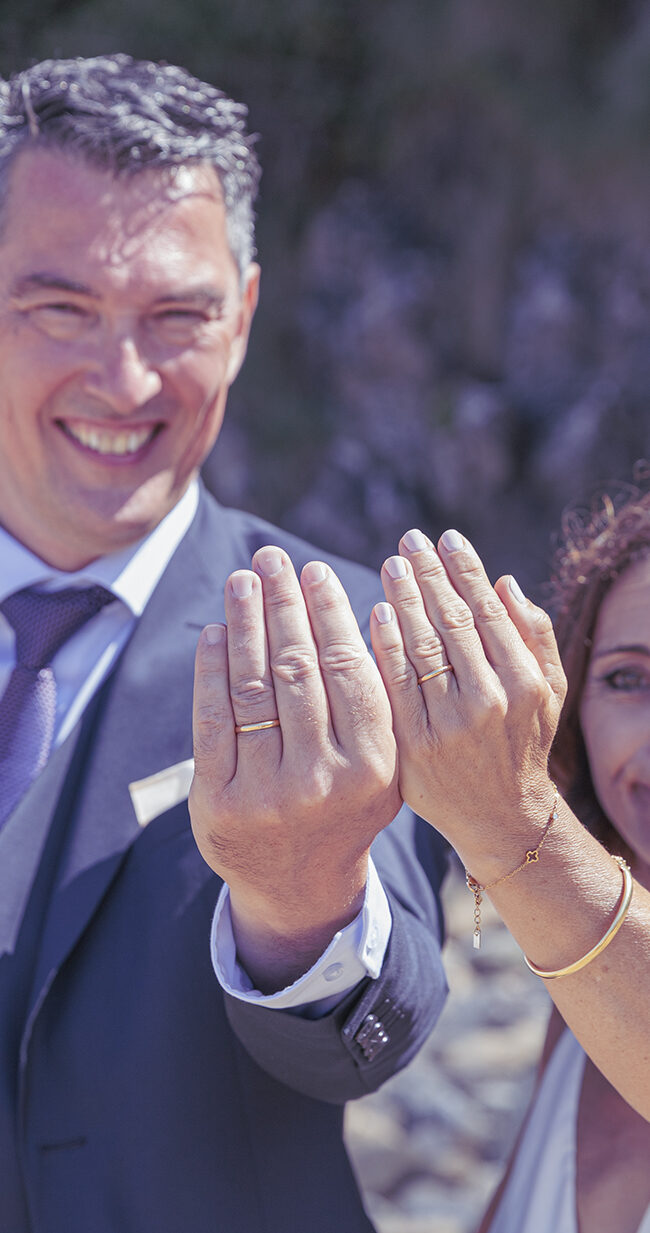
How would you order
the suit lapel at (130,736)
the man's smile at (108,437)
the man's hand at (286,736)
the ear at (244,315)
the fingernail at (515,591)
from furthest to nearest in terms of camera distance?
the ear at (244,315) < the man's smile at (108,437) < the suit lapel at (130,736) < the fingernail at (515,591) < the man's hand at (286,736)

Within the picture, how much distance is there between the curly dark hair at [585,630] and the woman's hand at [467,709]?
0.60m

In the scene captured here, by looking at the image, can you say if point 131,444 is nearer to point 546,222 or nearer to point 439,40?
point 546,222

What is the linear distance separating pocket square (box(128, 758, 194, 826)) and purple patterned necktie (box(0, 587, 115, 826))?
0.19 m

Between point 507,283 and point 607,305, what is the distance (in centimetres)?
95

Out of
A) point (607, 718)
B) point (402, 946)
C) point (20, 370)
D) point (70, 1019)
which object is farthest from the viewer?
point (20, 370)

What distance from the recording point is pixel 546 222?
27.4 feet

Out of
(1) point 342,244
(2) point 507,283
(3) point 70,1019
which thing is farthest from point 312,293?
(3) point 70,1019

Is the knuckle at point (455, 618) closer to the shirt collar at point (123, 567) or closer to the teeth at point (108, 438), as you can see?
the shirt collar at point (123, 567)

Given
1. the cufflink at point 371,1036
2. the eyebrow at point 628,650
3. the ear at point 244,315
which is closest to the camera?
the cufflink at point 371,1036

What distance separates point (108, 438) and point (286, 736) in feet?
2.98

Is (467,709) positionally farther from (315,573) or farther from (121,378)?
(121,378)

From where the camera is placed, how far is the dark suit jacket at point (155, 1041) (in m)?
1.32

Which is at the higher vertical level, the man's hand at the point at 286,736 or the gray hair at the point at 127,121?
the gray hair at the point at 127,121

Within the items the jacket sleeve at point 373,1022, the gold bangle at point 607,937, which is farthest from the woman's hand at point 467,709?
the jacket sleeve at point 373,1022
